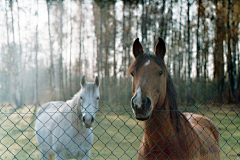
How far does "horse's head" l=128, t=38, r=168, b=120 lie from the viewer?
187cm

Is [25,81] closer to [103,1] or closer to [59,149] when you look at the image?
[103,1]

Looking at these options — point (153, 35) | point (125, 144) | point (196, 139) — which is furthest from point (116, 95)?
point (196, 139)

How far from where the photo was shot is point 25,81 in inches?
823

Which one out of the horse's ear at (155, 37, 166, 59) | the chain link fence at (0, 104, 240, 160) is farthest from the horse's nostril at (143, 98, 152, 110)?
the horse's ear at (155, 37, 166, 59)

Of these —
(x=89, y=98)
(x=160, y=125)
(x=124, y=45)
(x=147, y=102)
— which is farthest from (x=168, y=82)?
(x=124, y=45)

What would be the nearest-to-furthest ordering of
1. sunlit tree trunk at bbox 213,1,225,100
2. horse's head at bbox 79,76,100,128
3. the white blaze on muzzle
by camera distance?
the white blaze on muzzle < horse's head at bbox 79,76,100,128 < sunlit tree trunk at bbox 213,1,225,100

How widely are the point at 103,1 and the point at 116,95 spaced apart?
7.79 meters

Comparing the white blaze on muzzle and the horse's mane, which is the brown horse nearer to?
the horse's mane

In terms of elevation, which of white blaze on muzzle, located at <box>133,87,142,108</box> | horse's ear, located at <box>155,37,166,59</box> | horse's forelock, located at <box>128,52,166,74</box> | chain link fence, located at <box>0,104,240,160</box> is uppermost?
horse's ear, located at <box>155,37,166,59</box>

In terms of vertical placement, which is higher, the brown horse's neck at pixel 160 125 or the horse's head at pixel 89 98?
the brown horse's neck at pixel 160 125

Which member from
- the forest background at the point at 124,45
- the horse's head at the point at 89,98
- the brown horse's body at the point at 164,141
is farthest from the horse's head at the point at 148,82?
the forest background at the point at 124,45

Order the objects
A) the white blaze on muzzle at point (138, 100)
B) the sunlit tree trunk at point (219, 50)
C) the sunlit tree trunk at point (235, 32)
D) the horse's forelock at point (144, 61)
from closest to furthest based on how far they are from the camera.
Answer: the white blaze on muzzle at point (138, 100), the horse's forelock at point (144, 61), the sunlit tree trunk at point (235, 32), the sunlit tree trunk at point (219, 50)

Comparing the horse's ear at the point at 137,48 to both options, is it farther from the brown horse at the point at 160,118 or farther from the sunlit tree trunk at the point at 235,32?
the sunlit tree trunk at the point at 235,32

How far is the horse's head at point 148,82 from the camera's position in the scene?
187 cm
